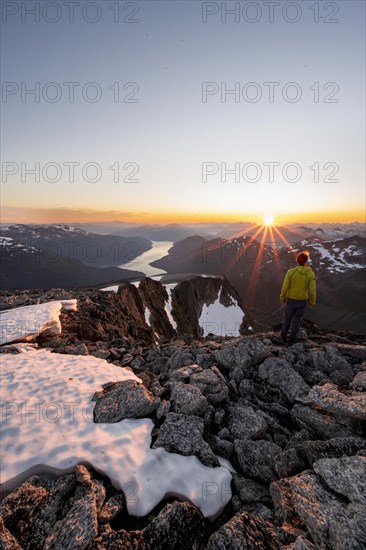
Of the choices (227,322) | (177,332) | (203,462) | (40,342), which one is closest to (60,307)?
(40,342)

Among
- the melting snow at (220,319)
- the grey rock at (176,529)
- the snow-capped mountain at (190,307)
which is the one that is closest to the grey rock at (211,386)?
the grey rock at (176,529)

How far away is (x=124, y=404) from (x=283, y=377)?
5262mm

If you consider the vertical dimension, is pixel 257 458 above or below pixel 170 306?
above

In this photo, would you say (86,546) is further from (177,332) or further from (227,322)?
(227,322)

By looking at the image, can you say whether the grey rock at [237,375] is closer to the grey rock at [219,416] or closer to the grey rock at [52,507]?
the grey rock at [219,416]

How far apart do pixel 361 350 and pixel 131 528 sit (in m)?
10.2

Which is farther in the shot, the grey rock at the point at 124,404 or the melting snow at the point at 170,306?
the melting snow at the point at 170,306

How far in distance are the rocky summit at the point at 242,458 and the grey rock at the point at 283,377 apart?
0.12 ft

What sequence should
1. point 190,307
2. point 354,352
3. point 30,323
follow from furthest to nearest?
point 190,307, point 30,323, point 354,352

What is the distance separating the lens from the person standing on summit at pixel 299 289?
37.0 feet

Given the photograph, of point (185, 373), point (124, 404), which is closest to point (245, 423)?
point (185, 373)

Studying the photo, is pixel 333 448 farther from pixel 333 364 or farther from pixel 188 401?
pixel 333 364

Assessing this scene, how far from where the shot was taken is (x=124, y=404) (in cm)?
766

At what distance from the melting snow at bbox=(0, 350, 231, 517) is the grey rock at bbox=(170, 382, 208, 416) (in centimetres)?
93
